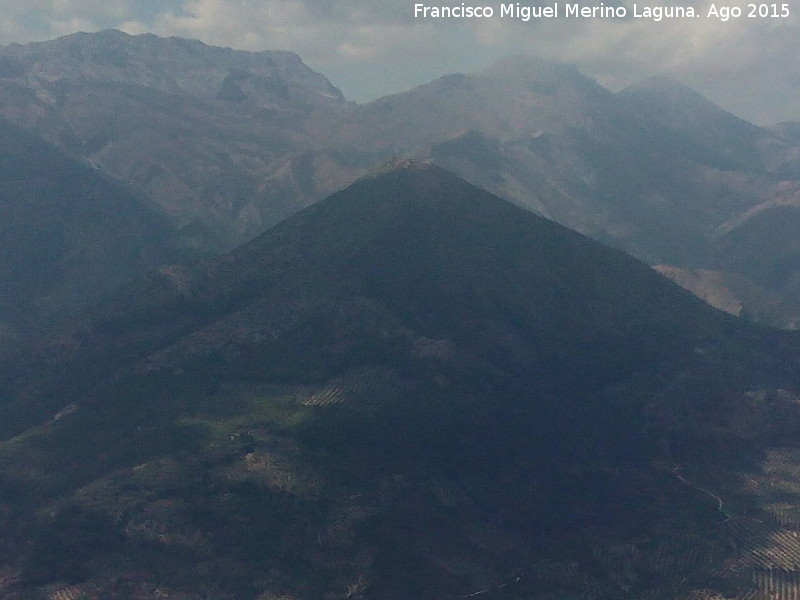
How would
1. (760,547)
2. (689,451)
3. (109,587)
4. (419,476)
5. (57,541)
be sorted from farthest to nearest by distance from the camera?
1. (689,451)
2. (419,476)
3. (760,547)
4. (57,541)
5. (109,587)

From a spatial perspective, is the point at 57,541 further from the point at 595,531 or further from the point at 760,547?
the point at 760,547

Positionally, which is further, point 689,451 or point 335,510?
point 689,451

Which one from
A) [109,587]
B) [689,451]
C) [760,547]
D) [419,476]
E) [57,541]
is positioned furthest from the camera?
[689,451]

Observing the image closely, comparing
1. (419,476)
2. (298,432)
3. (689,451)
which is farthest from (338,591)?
(689,451)

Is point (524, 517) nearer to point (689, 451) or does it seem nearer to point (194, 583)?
point (689, 451)

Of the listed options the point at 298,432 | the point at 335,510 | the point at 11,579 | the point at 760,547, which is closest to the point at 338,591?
the point at 335,510

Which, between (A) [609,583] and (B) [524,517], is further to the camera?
(B) [524,517]

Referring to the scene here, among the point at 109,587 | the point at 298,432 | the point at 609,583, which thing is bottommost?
the point at 609,583

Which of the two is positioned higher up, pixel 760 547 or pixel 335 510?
pixel 335 510

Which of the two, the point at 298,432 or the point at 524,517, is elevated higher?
the point at 298,432
